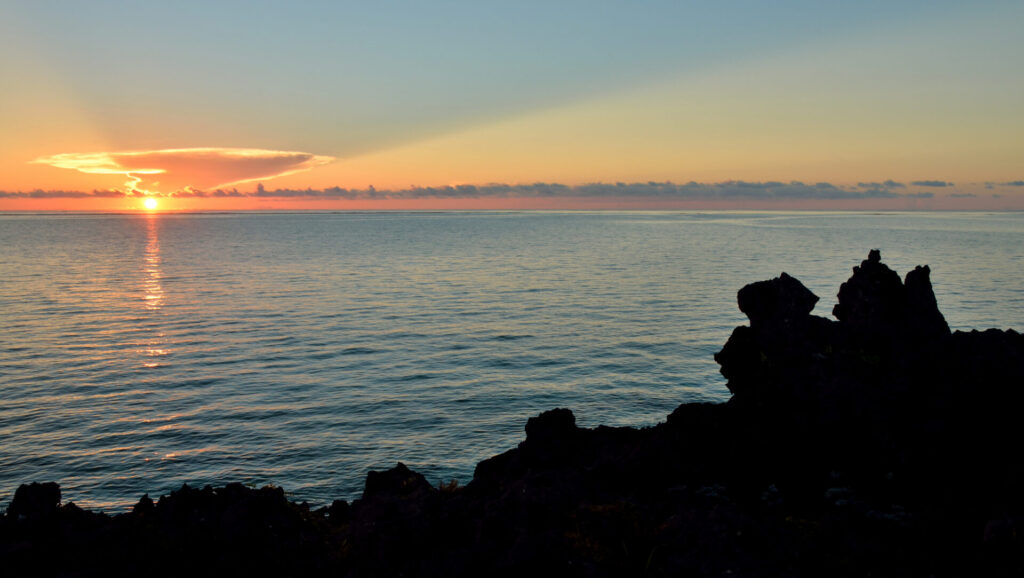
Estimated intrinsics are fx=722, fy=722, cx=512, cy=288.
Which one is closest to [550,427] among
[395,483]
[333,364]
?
[395,483]

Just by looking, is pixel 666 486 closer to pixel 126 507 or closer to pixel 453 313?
pixel 126 507

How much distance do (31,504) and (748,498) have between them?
18.2 meters

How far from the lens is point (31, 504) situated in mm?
18344

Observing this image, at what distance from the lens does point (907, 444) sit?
58.0 feet

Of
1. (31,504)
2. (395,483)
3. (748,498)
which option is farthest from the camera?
(395,483)

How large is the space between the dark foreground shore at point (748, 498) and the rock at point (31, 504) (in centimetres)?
4

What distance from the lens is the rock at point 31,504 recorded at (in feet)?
60.0

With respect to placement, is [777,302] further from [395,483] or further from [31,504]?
[31,504]

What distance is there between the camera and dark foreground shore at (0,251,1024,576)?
46.8 feet

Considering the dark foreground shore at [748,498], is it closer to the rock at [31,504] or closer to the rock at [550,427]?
the rock at [31,504]

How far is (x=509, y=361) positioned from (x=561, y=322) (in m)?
15.9

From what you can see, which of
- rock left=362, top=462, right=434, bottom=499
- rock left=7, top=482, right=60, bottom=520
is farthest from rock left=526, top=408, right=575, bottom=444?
rock left=7, top=482, right=60, bottom=520

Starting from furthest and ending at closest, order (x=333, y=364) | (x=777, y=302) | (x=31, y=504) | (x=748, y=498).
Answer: (x=333, y=364), (x=777, y=302), (x=31, y=504), (x=748, y=498)

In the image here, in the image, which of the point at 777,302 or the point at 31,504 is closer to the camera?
the point at 31,504
